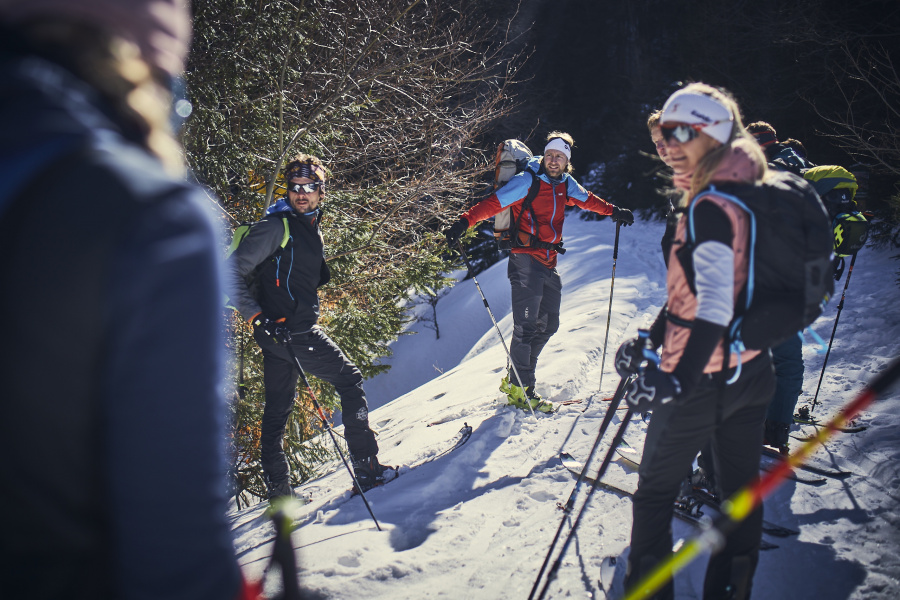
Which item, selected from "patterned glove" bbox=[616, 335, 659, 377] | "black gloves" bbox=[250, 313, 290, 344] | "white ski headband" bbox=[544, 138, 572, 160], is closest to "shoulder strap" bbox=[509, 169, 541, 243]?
"white ski headband" bbox=[544, 138, 572, 160]

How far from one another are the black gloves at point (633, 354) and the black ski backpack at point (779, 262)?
19.1 inches

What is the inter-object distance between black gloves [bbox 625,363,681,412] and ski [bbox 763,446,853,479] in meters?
2.48

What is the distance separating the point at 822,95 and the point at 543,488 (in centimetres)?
1566

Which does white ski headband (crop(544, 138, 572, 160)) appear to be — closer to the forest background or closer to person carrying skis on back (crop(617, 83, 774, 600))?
the forest background

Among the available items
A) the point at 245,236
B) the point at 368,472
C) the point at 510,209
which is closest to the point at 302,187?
the point at 245,236

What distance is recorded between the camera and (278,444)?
4297mm

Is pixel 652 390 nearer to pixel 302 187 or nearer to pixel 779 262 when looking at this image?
pixel 779 262

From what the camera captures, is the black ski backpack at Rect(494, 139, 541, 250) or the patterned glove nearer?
the patterned glove

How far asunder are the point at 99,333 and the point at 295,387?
142 inches

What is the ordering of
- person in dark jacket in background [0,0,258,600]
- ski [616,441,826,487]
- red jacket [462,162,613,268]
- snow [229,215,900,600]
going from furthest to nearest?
red jacket [462,162,613,268], ski [616,441,826,487], snow [229,215,900,600], person in dark jacket in background [0,0,258,600]

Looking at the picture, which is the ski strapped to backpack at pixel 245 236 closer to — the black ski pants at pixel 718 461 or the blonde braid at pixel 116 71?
the black ski pants at pixel 718 461

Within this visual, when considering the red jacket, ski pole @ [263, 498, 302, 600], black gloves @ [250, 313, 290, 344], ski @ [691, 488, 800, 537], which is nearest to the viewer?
ski pole @ [263, 498, 302, 600]

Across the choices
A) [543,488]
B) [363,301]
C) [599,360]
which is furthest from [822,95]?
[543,488]

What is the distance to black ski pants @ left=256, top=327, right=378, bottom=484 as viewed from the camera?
13.5 ft
